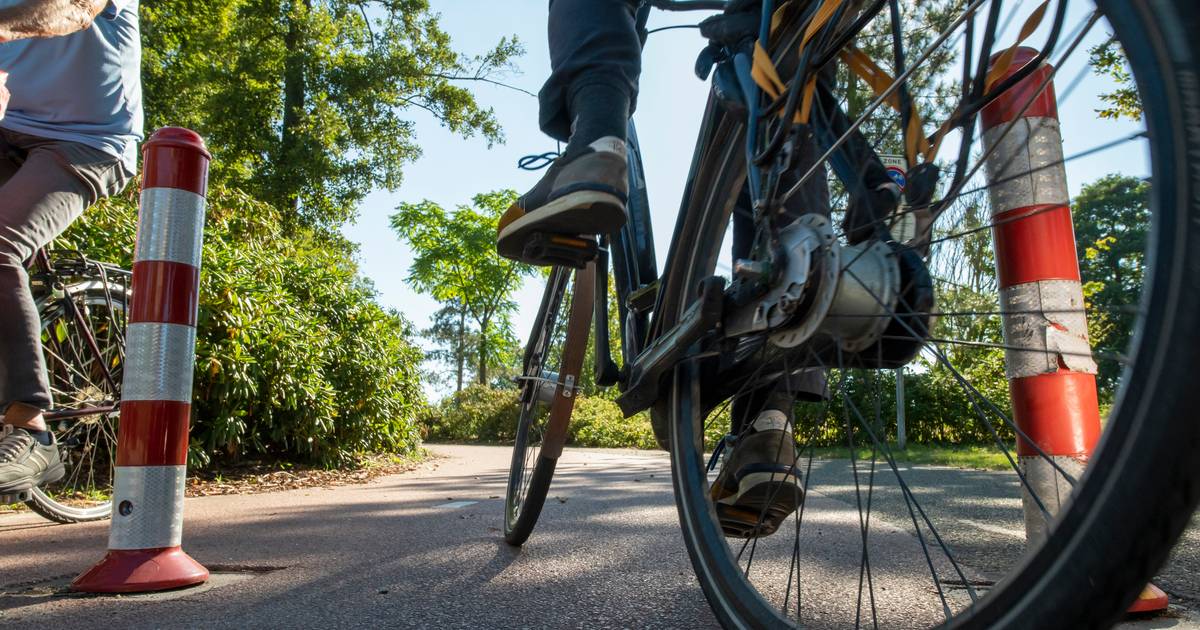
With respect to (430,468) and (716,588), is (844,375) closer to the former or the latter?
(716,588)

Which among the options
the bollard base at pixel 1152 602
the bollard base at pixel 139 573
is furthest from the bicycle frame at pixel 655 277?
the bollard base at pixel 139 573

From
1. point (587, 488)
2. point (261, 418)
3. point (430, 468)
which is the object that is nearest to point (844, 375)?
point (587, 488)

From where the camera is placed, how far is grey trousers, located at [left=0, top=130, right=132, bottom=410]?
251cm

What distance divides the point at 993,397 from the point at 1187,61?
756mm

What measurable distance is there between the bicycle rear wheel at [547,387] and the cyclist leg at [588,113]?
0.74m

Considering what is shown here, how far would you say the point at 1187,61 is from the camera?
70cm

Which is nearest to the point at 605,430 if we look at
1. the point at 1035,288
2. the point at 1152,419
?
the point at 1035,288

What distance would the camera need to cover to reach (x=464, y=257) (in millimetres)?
34688

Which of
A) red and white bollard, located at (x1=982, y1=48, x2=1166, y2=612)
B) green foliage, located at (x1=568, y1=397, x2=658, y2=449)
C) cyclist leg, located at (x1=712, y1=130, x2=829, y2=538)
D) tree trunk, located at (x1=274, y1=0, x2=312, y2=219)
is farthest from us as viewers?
green foliage, located at (x1=568, y1=397, x2=658, y2=449)

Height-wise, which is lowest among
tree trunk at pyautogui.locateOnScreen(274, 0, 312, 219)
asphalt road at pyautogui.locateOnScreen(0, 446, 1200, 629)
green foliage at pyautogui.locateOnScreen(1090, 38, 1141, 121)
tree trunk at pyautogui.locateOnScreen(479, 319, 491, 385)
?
→ asphalt road at pyautogui.locateOnScreen(0, 446, 1200, 629)

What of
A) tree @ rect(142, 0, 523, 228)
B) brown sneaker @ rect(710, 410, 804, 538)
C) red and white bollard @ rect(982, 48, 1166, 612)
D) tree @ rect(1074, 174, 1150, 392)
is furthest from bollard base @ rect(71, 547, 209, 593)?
tree @ rect(142, 0, 523, 228)

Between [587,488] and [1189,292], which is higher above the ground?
[1189,292]

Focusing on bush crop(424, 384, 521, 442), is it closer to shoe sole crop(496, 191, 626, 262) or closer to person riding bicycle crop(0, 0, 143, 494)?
person riding bicycle crop(0, 0, 143, 494)

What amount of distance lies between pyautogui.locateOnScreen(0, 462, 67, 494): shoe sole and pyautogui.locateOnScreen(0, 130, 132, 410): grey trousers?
0.24m
